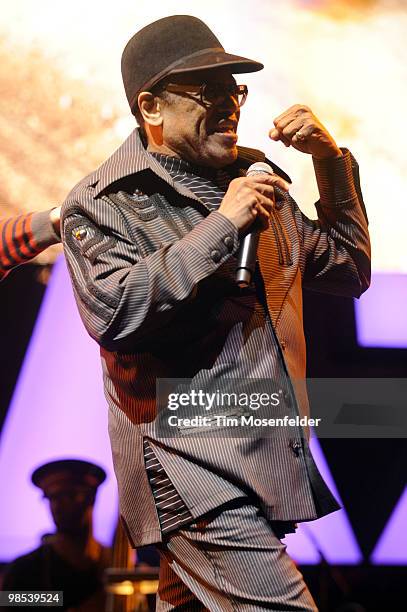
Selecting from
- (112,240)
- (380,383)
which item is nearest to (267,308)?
(112,240)

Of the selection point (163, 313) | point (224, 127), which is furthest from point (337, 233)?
point (163, 313)

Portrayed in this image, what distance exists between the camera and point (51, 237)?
2.36 m

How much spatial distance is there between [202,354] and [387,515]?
1.56m

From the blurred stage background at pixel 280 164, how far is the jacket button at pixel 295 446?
1.29 metres

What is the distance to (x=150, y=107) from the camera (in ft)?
5.40

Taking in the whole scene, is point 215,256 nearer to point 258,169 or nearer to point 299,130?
point 258,169

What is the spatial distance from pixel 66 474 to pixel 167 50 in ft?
4.75

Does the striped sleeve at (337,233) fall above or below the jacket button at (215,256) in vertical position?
above

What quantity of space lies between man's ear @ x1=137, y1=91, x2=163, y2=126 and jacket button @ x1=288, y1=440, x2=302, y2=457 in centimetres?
71

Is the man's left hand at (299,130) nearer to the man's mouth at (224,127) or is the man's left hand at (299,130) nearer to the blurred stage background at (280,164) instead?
the man's mouth at (224,127)

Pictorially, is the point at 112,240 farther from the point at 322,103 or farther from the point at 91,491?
the point at 322,103

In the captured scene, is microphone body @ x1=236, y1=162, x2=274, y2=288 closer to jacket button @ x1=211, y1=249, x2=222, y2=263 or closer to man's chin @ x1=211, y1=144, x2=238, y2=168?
jacket button @ x1=211, y1=249, x2=222, y2=263

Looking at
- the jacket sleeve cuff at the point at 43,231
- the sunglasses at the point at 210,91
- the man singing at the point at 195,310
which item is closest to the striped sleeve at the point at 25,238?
the jacket sleeve cuff at the point at 43,231

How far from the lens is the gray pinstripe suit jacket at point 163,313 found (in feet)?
4.42
